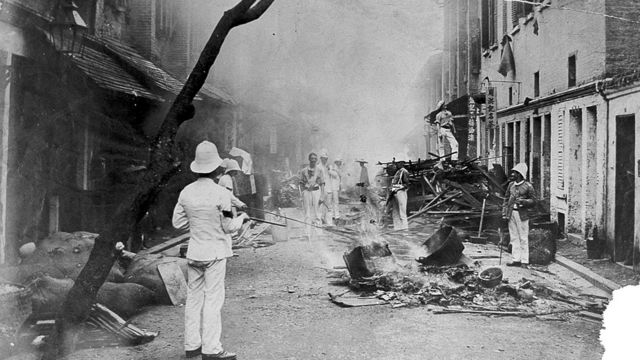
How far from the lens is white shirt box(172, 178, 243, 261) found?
203 inches

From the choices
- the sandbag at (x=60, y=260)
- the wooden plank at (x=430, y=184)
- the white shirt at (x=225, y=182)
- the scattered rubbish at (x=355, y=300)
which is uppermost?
the white shirt at (x=225, y=182)

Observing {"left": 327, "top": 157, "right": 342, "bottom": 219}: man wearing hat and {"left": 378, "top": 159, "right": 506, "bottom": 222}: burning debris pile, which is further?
{"left": 327, "top": 157, "right": 342, "bottom": 219}: man wearing hat

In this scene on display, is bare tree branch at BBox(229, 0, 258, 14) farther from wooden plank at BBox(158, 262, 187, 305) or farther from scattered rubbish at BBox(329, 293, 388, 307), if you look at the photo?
scattered rubbish at BBox(329, 293, 388, 307)

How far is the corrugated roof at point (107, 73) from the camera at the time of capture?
28.0ft

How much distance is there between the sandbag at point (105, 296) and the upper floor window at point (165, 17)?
12.8 meters

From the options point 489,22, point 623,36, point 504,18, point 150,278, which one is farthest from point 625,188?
point 489,22

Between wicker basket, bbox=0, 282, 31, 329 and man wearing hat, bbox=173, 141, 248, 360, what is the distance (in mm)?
2012

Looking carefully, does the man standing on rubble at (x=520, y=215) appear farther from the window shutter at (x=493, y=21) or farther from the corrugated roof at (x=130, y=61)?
the window shutter at (x=493, y=21)

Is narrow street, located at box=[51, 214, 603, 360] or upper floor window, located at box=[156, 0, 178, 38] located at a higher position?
upper floor window, located at box=[156, 0, 178, 38]

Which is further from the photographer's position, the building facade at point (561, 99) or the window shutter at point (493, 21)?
the window shutter at point (493, 21)

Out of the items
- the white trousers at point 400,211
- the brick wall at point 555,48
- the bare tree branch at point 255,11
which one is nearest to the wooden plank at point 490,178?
the white trousers at point 400,211

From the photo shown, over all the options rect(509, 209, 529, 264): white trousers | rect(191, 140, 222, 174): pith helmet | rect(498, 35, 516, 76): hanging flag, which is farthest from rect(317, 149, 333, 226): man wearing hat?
rect(191, 140, 222, 174): pith helmet

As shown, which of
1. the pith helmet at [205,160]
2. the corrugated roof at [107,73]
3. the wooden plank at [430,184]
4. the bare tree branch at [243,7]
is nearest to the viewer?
the pith helmet at [205,160]

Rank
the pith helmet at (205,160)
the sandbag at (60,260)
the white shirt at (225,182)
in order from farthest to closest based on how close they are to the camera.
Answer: the white shirt at (225,182), the sandbag at (60,260), the pith helmet at (205,160)
